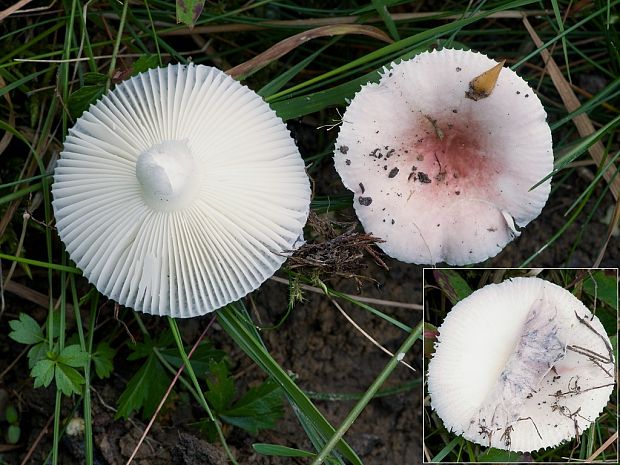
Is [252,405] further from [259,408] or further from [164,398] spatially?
[164,398]

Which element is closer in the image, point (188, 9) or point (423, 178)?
point (188, 9)

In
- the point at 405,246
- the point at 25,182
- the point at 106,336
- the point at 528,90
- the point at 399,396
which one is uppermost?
the point at 528,90

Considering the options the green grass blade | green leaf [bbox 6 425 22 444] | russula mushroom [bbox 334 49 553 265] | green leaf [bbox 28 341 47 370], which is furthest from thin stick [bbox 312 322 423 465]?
green leaf [bbox 6 425 22 444]

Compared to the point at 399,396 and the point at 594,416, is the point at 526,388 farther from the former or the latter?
the point at 399,396

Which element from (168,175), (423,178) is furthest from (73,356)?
(423,178)

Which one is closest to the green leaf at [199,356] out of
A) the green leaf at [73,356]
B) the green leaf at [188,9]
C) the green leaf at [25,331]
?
the green leaf at [73,356]

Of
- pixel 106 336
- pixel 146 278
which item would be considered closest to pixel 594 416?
pixel 146 278
